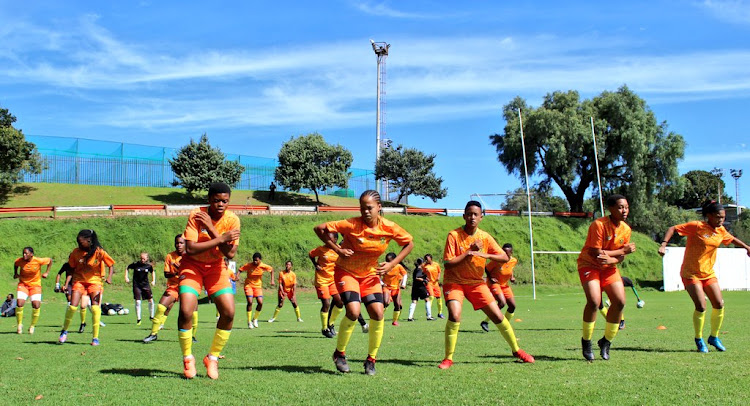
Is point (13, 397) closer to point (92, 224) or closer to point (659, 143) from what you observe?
point (92, 224)

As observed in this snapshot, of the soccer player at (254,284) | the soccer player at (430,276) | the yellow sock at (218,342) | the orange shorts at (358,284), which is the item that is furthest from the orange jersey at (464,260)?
the soccer player at (430,276)

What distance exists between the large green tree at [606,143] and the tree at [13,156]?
3894cm

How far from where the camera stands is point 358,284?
8578mm

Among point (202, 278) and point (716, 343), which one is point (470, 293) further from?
point (716, 343)

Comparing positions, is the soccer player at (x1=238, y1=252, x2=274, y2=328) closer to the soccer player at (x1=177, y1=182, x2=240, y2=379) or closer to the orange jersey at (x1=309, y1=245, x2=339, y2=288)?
the orange jersey at (x1=309, y1=245, x2=339, y2=288)

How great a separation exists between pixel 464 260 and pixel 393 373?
73.4 inches

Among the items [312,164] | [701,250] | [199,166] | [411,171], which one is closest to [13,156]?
[199,166]

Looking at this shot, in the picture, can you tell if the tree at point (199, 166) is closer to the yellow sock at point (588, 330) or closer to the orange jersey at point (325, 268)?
the orange jersey at point (325, 268)

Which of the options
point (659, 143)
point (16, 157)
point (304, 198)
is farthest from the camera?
point (304, 198)

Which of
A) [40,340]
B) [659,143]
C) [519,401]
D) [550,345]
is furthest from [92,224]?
[659,143]

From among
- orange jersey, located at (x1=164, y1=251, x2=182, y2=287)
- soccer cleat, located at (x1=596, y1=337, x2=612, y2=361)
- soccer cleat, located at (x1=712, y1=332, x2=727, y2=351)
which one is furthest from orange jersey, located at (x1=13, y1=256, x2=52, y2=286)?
soccer cleat, located at (x1=712, y1=332, x2=727, y2=351)

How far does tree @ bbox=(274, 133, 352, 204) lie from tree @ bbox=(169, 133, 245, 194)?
6.08 meters

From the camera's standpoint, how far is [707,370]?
781 cm

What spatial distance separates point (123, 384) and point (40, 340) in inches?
303
